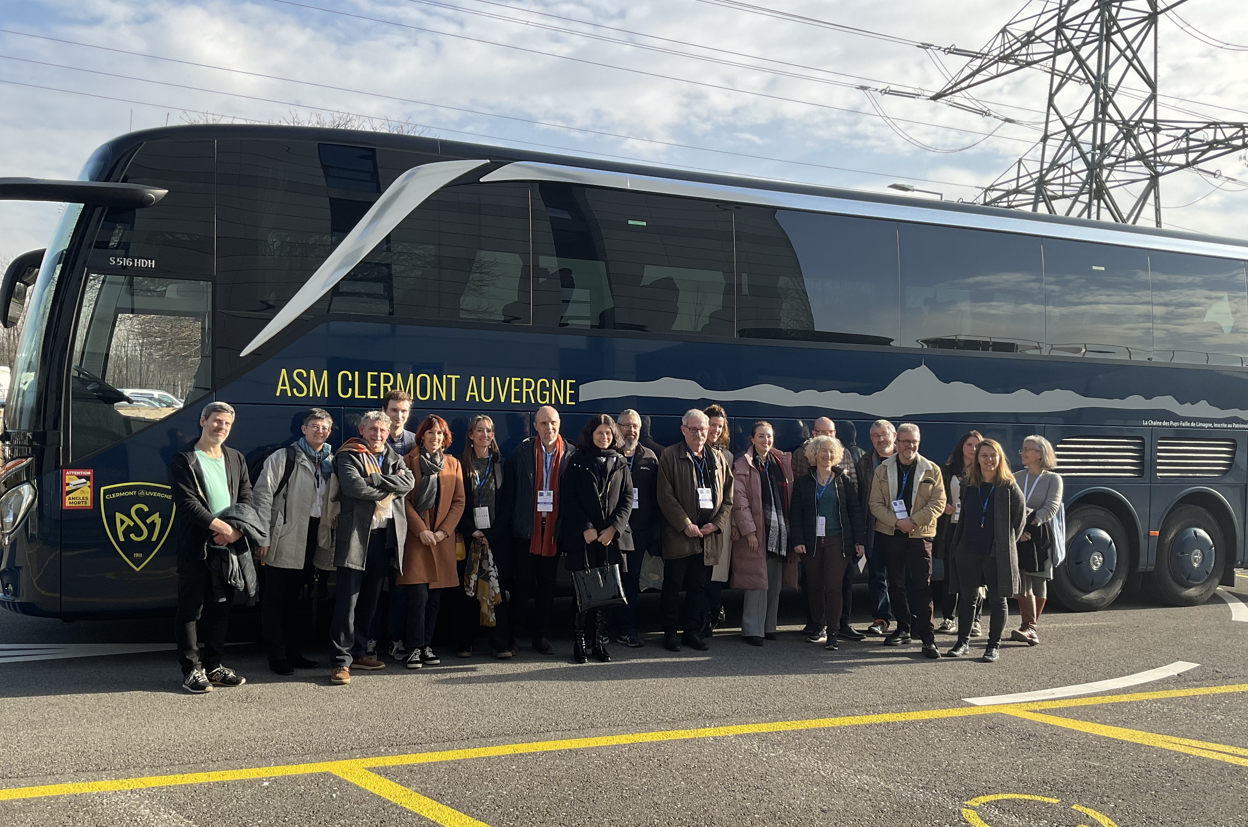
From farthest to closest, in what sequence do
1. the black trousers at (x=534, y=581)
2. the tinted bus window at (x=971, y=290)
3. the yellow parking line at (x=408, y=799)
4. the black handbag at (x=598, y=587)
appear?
the tinted bus window at (x=971, y=290) < the black trousers at (x=534, y=581) < the black handbag at (x=598, y=587) < the yellow parking line at (x=408, y=799)

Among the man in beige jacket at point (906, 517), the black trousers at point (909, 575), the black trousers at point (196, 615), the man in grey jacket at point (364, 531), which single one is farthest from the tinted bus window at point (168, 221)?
the black trousers at point (909, 575)

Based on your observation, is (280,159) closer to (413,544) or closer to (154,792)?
(413,544)

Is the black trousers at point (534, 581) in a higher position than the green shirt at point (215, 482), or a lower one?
lower

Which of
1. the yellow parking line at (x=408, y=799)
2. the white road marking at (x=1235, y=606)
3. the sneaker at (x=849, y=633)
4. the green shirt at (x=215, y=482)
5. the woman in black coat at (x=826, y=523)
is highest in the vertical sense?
the green shirt at (x=215, y=482)

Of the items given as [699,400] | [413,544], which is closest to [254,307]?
[413,544]

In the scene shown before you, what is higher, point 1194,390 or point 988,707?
point 1194,390

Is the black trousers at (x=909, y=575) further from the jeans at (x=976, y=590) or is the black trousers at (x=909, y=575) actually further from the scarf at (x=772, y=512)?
the scarf at (x=772, y=512)

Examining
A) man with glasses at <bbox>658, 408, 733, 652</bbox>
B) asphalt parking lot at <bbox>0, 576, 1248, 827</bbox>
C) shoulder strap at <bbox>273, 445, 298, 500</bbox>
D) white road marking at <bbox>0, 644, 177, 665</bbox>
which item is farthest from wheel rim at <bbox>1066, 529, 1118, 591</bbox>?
white road marking at <bbox>0, 644, 177, 665</bbox>

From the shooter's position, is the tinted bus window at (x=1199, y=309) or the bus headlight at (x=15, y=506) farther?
the tinted bus window at (x=1199, y=309)

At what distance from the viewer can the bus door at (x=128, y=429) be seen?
6523mm

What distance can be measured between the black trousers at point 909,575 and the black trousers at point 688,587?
157cm

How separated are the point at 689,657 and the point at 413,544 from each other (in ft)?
7.25

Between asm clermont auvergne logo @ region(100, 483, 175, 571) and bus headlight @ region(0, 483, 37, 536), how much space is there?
1.55ft

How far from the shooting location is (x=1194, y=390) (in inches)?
407
